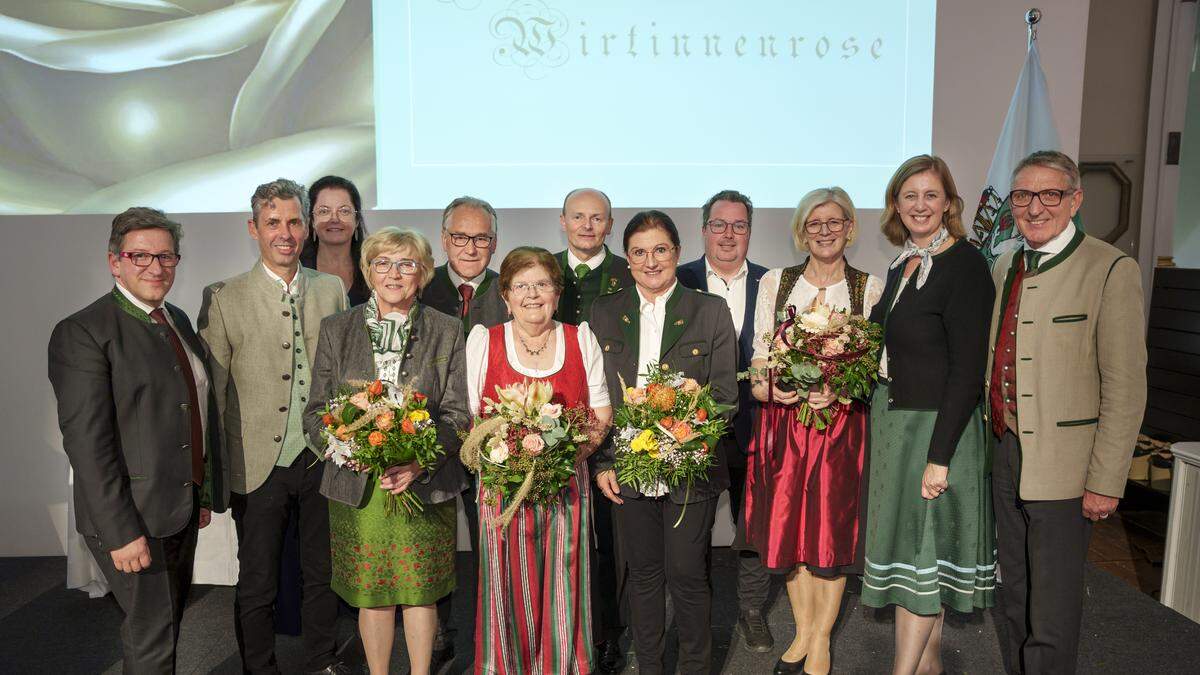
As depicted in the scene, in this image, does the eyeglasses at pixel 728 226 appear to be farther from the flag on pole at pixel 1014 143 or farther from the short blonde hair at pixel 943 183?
the flag on pole at pixel 1014 143

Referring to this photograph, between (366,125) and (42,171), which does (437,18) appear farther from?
(42,171)

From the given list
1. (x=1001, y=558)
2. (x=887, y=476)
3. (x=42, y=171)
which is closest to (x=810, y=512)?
(x=887, y=476)

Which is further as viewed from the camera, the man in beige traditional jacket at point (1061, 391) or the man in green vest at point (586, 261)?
the man in green vest at point (586, 261)

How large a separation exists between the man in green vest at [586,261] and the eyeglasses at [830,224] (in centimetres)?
Answer: 86

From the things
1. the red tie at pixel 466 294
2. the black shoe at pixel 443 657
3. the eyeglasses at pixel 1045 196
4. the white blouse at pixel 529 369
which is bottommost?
the black shoe at pixel 443 657

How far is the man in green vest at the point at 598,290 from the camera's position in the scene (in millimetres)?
3238

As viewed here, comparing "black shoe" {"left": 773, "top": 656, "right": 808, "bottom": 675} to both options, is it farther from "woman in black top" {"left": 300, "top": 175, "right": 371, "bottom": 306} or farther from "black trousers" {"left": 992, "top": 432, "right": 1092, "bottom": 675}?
"woman in black top" {"left": 300, "top": 175, "right": 371, "bottom": 306}

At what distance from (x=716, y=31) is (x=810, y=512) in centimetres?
273

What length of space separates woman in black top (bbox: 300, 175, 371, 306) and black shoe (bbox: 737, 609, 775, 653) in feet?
7.66

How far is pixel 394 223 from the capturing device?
422 centimetres

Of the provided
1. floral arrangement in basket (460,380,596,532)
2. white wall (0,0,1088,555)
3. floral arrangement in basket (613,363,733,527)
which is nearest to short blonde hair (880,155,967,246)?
floral arrangement in basket (613,363,733,527)

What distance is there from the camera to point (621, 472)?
2.58 metres

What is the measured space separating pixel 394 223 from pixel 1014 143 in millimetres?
3539

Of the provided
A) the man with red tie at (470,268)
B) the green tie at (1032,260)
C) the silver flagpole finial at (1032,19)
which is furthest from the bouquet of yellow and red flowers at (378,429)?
the silver flagpole finial at (1032,19)
